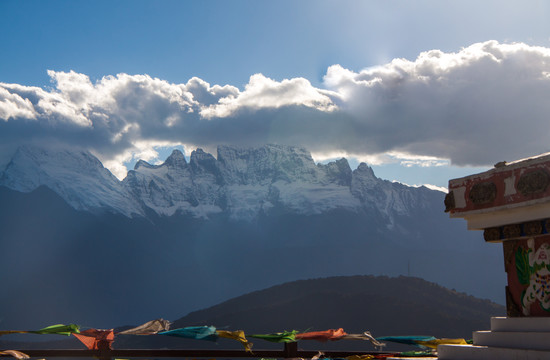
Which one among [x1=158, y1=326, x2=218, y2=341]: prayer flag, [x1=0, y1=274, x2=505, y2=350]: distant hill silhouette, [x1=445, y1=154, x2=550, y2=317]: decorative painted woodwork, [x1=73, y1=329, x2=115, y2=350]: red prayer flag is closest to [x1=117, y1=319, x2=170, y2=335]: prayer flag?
[x1=158, y1=326, x2=218, y2=341]: prayer flag

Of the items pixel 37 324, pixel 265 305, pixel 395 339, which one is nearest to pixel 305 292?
pixel 265 305

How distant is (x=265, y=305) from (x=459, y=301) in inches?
1517

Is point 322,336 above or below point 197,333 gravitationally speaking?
below

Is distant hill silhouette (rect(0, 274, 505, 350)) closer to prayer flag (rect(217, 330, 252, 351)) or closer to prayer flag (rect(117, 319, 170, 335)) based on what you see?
prayer flag (rect(117, 319, 170, 335))

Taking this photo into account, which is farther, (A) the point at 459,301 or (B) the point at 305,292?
(B) the point at 305,292

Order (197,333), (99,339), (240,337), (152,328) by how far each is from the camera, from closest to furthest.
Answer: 1. (99,339)
2. (240,337)
3. (197,333)
4. (152,328)

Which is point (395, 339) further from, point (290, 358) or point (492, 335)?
point (492, 335)

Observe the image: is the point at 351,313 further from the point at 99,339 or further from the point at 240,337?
the point at 99,339

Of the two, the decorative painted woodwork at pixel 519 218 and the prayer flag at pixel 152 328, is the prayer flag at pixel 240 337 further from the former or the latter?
the decorative painted woodwork at pixel 519 218

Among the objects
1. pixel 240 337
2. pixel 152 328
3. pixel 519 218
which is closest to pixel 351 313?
pixel 152 328

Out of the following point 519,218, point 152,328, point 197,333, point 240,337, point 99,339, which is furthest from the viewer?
point 152,328

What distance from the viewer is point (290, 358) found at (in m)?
11.6

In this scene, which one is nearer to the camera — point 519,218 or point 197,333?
point 519,218

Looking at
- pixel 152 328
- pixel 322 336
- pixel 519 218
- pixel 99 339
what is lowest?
pixel 322 336
